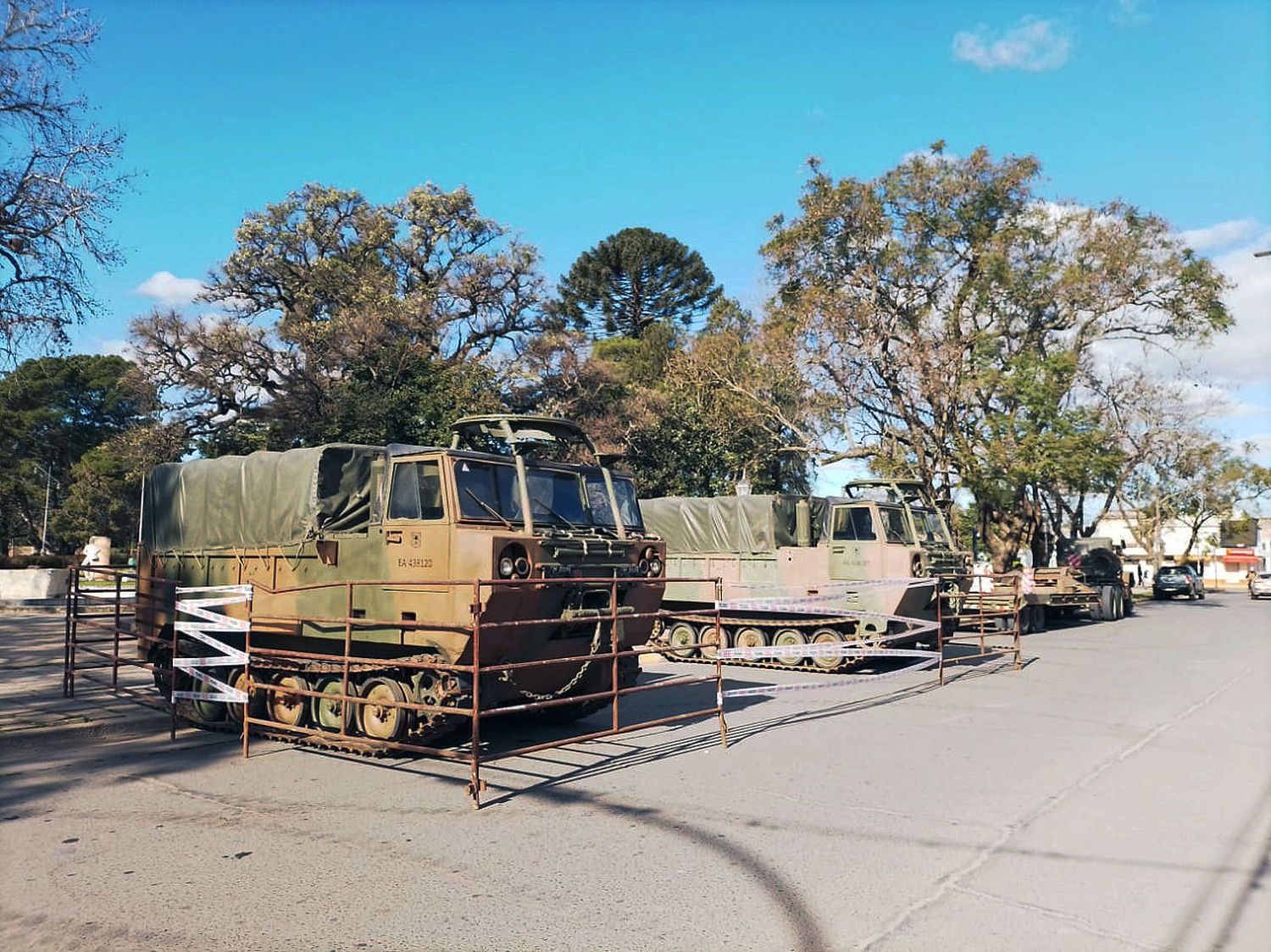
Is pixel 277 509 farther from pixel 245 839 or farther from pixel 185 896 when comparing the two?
pixel 185 896

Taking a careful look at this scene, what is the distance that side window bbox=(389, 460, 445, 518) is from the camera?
9031mm

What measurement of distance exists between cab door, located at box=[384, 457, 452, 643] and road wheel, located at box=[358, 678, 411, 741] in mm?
531

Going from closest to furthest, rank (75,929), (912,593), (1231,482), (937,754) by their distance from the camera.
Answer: (75,929)
(937,754)
(912,593)
(1231,482)

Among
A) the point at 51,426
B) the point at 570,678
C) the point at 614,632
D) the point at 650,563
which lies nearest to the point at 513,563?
the point at 614,632

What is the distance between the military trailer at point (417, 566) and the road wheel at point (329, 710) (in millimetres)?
17

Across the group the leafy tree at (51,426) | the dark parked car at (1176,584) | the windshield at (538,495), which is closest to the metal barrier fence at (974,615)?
the windshield at (538,495)

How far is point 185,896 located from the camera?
5.24 metres

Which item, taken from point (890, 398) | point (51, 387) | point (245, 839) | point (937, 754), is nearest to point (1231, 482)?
point (890, 398)

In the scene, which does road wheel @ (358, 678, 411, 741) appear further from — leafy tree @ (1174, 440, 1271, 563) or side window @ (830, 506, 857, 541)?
leafy tree @ (1174, 440, 1271, 563)

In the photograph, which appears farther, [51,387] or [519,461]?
[51,387]

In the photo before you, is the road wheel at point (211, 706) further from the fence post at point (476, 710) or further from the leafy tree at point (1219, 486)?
the leafy tree at point (1219, 486)

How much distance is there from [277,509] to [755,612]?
371 inches

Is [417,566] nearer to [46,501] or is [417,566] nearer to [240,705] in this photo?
[240,705]

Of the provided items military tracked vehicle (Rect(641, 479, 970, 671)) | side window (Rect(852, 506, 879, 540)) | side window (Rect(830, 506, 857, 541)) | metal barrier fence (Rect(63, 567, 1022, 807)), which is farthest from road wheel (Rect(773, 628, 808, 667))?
metal barrier fence (Rect(63, 567, 1022, 807))
